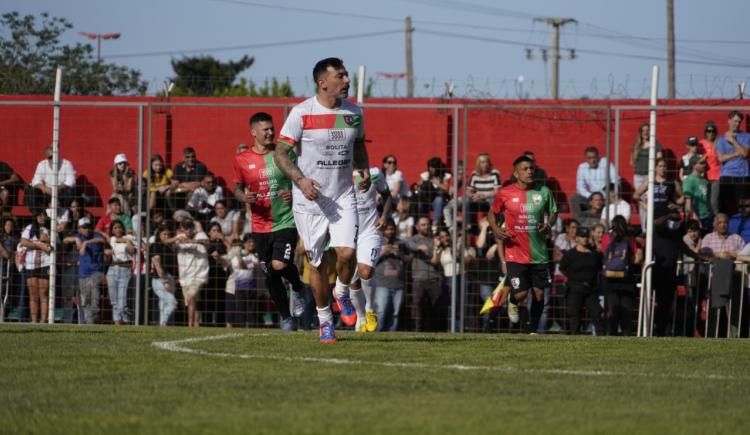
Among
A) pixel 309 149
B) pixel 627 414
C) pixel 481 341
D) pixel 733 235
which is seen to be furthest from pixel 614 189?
pixel 627 414

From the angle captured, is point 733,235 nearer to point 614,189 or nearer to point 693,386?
point 614,189

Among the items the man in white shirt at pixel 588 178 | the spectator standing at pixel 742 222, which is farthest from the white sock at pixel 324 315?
the spectator standing at pixel 742 222

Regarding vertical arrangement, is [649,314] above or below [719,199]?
below

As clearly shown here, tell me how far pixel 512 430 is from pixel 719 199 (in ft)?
41.5

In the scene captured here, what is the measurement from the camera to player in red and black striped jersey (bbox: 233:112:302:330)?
1276 centimetres

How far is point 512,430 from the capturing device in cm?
579

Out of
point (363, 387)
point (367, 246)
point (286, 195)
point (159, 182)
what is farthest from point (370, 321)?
point (159, 182)

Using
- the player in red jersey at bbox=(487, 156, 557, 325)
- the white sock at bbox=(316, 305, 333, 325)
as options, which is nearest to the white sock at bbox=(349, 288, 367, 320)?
the player in red jersey at bbox=(487, 156, 557, 325)

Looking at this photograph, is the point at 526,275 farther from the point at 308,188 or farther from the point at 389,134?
the point at 389,134

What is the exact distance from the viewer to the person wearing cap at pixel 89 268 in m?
17.4

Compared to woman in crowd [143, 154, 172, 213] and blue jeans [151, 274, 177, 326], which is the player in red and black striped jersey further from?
woman in crowd [143, 154, 172, 213]

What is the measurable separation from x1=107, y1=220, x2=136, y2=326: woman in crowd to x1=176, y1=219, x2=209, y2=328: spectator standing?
69cm

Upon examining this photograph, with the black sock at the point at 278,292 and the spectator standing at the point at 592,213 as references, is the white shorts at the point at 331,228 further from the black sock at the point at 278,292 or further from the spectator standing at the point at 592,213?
the spectator standing at the point at 592,213

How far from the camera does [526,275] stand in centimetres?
1411
